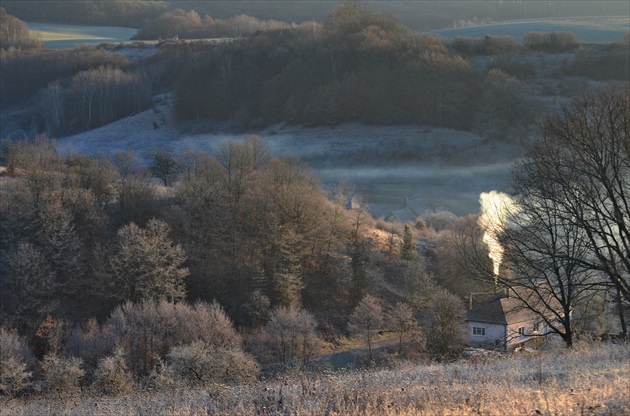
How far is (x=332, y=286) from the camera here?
93.8ft

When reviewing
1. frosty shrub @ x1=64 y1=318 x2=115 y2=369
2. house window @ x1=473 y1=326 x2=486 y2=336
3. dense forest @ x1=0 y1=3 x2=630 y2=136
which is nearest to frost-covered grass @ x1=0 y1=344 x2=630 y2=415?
frosty shrub @ x1=64 y1=318 x2=115 y2=369

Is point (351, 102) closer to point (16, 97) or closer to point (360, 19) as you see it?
point (360, 19)

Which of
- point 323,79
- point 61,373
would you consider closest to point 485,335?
point 61,373

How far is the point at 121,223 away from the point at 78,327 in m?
5.97

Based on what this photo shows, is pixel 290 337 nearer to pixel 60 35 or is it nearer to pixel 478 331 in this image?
pixel 478 331

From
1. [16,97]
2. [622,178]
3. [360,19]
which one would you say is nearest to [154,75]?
[16,97]

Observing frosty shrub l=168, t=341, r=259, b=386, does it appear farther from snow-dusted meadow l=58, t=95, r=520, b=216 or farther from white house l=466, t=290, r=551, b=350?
snow-dusted meadow l=58, t=95, r=520, b=216

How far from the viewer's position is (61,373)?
59.4 ft

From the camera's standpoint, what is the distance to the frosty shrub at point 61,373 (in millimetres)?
17566

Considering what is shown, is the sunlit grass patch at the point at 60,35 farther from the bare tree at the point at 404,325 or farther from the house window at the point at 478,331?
the house window at the point at 478,331

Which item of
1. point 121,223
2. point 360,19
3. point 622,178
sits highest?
point 360,19

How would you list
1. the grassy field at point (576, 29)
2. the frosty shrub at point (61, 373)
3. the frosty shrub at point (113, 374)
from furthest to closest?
the grassy field at point (576, 29)
the frosty shrub at point (61, 373)
the frosty shrub at point (113, 374)

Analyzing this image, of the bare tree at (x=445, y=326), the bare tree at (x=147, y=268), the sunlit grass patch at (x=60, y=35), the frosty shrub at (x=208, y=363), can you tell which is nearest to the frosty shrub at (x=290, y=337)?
the frosty shrub at (x=208, y=363)

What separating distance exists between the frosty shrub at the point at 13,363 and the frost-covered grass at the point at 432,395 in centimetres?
972
